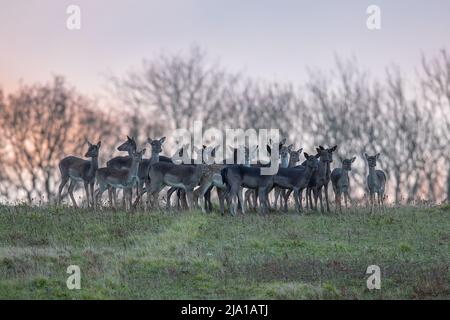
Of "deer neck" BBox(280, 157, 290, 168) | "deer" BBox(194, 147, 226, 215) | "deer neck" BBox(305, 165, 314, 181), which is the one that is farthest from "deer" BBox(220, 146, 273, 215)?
"deer neck" BBox(280, 157, 290, 168)

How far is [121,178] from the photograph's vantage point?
30.0m

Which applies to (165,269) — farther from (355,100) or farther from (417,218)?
(355,100)

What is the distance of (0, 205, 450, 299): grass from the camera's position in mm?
20109

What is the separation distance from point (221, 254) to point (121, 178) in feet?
24.9

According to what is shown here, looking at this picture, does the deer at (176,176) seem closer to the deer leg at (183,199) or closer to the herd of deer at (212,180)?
the herd of deer at (212,180)

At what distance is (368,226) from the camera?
2681cm

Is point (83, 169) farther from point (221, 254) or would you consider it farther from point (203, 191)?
point (221, 254)

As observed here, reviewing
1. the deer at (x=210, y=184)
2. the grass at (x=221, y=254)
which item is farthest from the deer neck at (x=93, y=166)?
the deer at (x=210, y=184)

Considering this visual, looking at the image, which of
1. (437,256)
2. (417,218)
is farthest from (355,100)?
(437,256)

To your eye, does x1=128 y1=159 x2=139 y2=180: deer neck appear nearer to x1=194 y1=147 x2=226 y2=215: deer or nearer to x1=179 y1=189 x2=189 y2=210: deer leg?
x1=179 y1=189 x2=189 y2=210: deer leg
